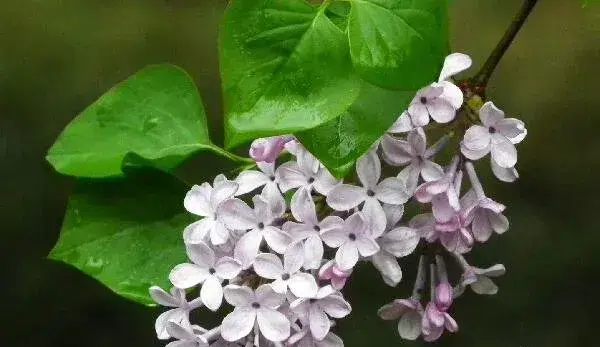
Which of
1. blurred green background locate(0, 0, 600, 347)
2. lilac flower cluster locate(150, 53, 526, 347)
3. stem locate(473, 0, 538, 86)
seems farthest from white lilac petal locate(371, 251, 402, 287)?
blurred green background locate(0, 0, 600, 347)

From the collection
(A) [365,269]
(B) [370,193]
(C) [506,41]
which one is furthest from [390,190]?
(A) [365,269]

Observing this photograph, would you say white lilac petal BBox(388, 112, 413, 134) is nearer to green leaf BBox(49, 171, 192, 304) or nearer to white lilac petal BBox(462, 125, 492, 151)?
white lilac petal BBox(462, 125, 492, 151)

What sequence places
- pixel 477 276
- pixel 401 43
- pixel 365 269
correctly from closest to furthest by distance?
pixel 401 43 < pixel 477 276 < pixel 365 269

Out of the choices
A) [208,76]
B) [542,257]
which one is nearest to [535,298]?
[542,257]

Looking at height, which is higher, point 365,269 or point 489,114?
point 489,114

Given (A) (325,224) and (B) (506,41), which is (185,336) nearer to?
(A) (325,224)

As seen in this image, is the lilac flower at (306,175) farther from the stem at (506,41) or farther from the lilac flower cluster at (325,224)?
the stem at (506,41)
